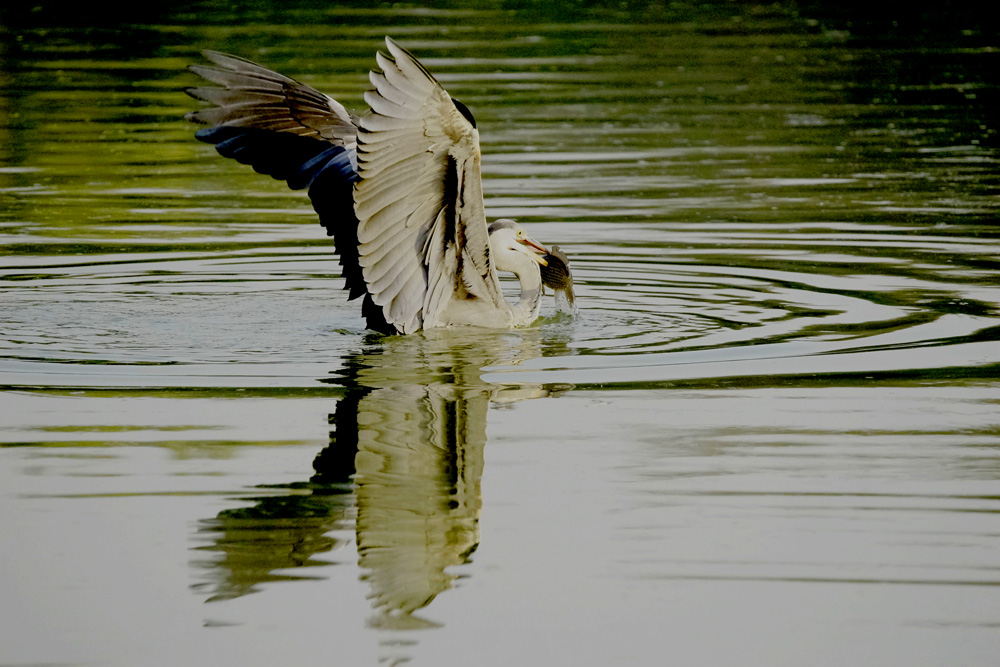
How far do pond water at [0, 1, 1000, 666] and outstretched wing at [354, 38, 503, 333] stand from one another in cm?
26

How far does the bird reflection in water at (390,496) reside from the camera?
186 inches

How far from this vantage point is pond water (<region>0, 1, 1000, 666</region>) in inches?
176

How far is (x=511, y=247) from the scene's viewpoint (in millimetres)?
8477

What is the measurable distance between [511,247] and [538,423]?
233cm

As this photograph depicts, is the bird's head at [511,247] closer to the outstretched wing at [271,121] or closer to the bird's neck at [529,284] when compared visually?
the bird's neck at [529,284]

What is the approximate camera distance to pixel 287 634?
433 centimetres

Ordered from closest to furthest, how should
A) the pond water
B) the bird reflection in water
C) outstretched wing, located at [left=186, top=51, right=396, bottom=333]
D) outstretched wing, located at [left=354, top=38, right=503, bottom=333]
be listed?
the pond water → the bird reflection in water → outstretched wing, located at [left=354, top=38, right=503, bottom=333] → outstretched wing, located at [left=186, top=51, right=396, bottom=333]

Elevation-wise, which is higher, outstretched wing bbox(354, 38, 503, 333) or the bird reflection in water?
outstretched wing bbox(354, 38, 503, 333)

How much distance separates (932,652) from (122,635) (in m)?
2.03

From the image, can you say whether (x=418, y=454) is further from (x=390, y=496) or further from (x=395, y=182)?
(x=395, y=182)

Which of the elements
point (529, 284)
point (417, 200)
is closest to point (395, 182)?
point (417, 200)

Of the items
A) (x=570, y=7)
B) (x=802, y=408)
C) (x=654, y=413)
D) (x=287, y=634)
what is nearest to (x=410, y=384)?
(x=654, y=413)

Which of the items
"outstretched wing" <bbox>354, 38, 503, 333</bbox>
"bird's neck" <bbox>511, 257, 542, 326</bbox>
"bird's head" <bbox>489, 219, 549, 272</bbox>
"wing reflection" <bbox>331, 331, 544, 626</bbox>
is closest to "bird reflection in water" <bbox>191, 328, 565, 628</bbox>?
"wing reflection" <bbox>331, 331, 544, 626</bbox>

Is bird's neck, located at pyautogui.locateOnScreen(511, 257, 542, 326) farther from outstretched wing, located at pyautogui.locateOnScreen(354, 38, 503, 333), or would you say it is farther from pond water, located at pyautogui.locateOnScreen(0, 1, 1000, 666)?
outstretched wing, located at pyautogui.locateOnScreen(354, 38, 503, 333)
